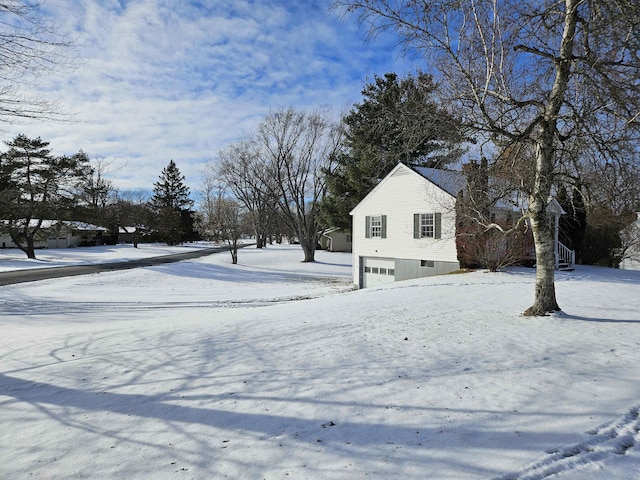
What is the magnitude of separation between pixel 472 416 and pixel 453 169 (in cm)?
843

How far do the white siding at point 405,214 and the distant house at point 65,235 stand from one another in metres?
32.1

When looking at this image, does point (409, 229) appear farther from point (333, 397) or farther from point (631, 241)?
point (631, 241)

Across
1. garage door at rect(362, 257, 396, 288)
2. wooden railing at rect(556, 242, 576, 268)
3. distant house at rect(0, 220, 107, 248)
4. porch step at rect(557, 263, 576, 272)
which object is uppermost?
distant house at rect(0, 220, 107, 248)

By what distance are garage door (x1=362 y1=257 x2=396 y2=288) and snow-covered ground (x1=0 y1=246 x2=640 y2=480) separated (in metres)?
12.0

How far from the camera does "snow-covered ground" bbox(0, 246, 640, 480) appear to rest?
9.89 ft

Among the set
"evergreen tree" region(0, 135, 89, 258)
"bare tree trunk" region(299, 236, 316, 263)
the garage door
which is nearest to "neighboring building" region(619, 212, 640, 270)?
the garage door

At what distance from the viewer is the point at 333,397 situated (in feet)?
13.6

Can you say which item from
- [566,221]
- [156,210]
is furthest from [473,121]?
[156,210]

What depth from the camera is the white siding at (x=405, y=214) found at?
17.9 metres

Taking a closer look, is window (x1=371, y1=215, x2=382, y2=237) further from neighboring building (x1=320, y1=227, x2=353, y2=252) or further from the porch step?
neighboring building (x1=320, y1=227, x2=353, y2=252)

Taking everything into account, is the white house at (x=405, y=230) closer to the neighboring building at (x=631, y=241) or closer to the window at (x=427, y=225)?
the window at (x=427, y=225)

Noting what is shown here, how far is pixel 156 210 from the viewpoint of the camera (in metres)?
62.0

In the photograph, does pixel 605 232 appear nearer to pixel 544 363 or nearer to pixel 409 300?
pixel 409 300

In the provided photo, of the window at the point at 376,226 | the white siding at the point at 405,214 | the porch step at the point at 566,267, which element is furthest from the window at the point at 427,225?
the porch step at the point at 566,267
